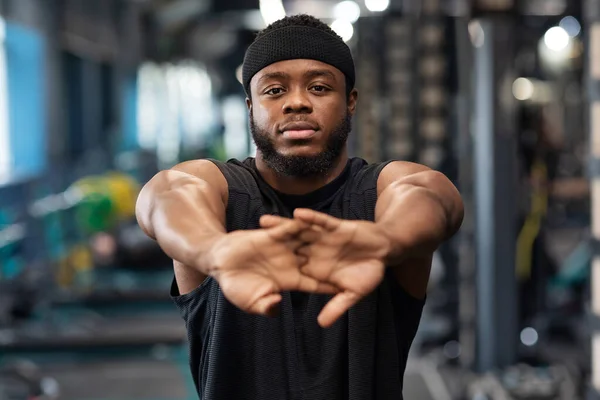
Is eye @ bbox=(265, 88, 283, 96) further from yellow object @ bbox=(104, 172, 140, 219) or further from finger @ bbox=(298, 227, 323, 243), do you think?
yellow object @ bbox=(104, 172, 140, 219)

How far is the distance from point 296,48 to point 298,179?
0.85 feet

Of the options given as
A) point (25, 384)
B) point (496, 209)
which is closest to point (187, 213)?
point (496, 209)

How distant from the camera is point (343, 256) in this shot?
1.67 meters

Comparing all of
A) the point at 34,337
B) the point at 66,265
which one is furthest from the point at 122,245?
the point at 34,337

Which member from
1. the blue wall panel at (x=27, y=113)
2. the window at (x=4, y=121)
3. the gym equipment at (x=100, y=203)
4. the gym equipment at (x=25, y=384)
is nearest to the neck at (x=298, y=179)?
the gym equipment at (x=25, y=384)

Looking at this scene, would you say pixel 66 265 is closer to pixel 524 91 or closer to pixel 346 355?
pixel 524 91

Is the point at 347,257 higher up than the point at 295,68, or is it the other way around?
the point at 295,68

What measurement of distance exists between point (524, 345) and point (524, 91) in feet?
5.33

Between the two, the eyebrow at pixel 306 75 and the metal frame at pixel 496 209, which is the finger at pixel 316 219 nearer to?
the eyebrow at pixel 306 75

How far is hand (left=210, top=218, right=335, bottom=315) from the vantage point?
5.24 feet

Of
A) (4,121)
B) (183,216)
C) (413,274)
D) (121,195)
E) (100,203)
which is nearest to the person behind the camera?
(183,216)

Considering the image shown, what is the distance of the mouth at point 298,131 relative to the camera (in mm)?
1906

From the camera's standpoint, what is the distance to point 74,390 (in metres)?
6.09

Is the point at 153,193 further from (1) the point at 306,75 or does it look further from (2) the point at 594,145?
(2) the point at 594,145
